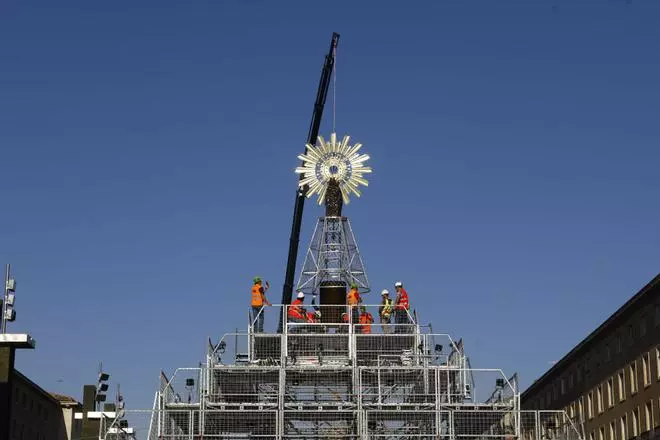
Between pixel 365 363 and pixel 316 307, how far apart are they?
3755 millimetres

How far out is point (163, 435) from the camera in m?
42.6

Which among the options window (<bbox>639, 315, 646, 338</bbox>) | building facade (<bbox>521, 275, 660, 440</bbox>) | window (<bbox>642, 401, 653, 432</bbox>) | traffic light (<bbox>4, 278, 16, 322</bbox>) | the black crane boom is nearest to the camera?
traffic light (<bbox>4, 278, 16, 322</bbox>)

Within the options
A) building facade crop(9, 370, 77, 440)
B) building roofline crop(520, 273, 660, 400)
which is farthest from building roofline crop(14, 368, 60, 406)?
building roofline crop(520, 273, 660, 400)

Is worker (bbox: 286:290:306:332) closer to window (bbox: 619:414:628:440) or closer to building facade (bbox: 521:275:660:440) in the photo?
building facade (bbox: 521:275:660:440)

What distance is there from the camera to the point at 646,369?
6538 centimetres

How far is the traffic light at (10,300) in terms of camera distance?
39438 mm

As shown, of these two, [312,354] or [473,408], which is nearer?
[473,408]

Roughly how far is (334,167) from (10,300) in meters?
19.1

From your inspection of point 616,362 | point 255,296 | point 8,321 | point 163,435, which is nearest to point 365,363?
point 255,296

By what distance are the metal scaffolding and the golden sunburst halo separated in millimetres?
8103

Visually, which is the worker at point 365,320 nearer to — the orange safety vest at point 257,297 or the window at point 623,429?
the orange safety vest at point 257,297

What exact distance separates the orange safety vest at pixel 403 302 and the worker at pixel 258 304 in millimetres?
5774

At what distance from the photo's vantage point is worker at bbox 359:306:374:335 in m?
49.2

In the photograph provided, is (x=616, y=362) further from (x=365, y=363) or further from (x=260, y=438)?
(x=260, y=438)
